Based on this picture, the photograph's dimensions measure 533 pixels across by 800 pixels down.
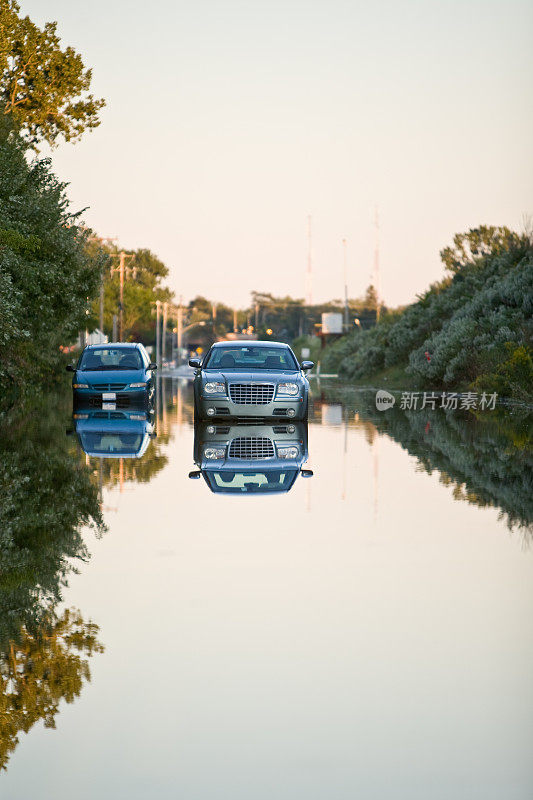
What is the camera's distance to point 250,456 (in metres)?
17.7

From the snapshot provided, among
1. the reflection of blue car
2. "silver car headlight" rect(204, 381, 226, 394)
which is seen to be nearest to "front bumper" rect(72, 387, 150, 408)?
the reflection of blue car

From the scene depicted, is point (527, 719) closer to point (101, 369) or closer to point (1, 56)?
point (101, 369)

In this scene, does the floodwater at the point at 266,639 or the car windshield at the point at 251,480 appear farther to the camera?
the car windshield at the point at 251,480

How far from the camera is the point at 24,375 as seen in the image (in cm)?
3606

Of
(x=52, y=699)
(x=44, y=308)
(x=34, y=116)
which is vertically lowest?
(x=52, y=699)

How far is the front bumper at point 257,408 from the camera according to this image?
23297 mm

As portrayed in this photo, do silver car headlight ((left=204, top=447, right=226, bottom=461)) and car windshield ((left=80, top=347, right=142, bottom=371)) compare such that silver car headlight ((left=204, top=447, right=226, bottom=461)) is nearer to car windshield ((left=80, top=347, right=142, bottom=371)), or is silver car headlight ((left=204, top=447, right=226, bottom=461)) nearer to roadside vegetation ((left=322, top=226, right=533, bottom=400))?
car windshield ((left=80, top=347, right=142, bottom=371))

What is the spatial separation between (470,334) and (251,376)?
839 inches

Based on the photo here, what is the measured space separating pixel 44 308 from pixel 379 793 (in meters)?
28.0

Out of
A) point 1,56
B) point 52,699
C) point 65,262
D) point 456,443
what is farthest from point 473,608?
point 1,56

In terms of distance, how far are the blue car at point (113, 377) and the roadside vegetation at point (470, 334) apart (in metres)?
10.0

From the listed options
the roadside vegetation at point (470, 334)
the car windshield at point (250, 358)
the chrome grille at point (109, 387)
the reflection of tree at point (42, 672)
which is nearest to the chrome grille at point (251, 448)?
the car windshield at point (250, 358)

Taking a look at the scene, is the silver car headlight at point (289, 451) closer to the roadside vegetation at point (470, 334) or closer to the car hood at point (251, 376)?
the car hood at point (251, 376)

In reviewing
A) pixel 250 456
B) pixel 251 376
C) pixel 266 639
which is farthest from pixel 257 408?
pixel 266 639
